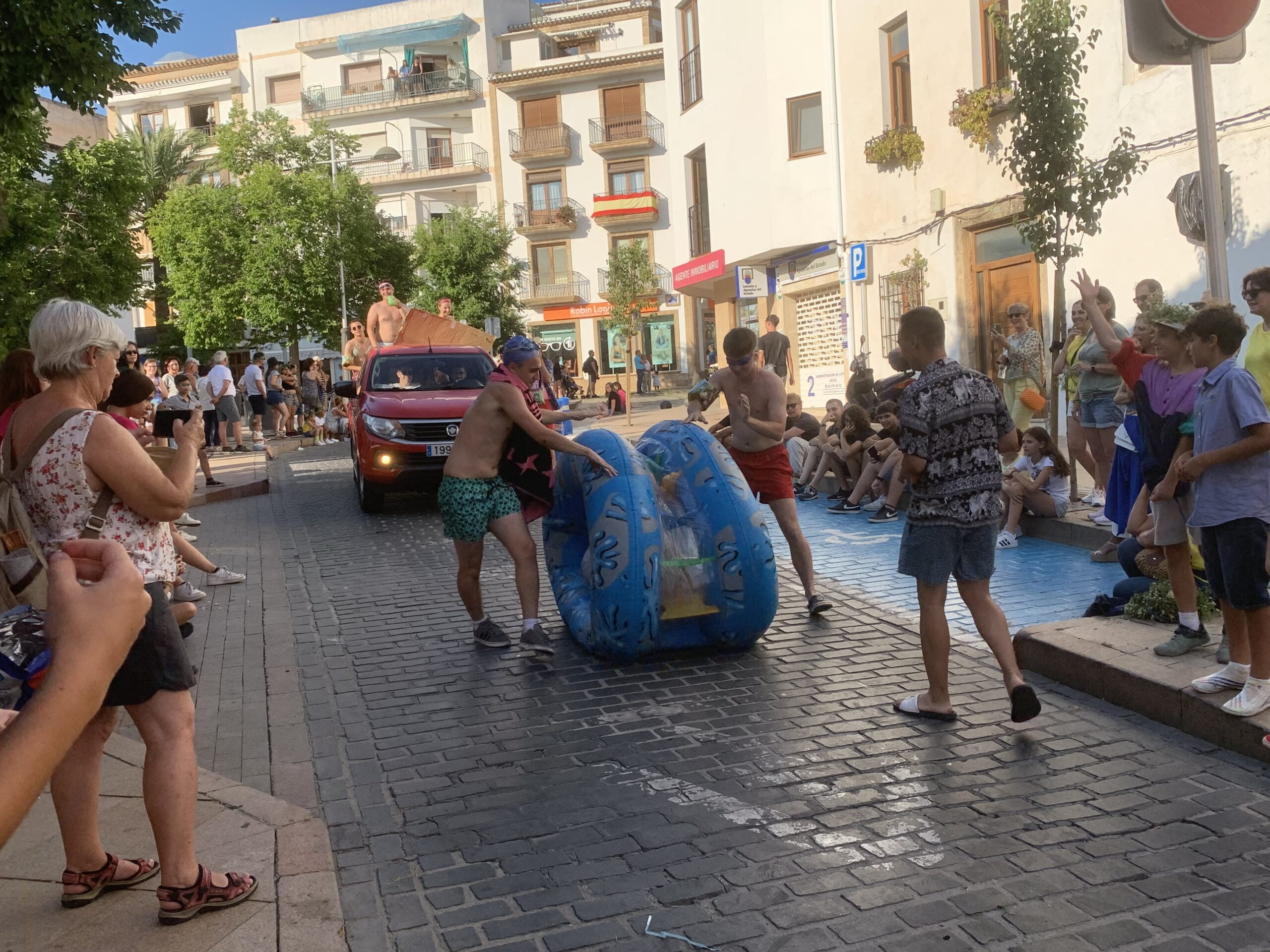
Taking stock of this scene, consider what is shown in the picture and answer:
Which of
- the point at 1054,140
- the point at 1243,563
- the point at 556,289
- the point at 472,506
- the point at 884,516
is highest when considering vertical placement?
the point at 556,289

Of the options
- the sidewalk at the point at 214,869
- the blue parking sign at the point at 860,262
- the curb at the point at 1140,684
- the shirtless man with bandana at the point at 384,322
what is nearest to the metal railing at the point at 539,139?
the blue parking sign at the point at 860,262

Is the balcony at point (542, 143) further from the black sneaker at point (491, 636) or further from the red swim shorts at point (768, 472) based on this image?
the black sneaker at point (491, 636)

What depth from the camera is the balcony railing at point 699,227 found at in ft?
114

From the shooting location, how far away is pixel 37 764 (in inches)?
57.6

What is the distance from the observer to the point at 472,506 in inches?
276

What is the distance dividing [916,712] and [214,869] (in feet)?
10.1

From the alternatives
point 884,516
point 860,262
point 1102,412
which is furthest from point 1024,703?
point 860,262

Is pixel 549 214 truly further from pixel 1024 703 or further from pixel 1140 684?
pixel 1024 703

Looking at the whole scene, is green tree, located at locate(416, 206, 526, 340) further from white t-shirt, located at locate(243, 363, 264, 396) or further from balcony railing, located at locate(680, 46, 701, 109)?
white t-shirt, located at locate(243, 363, 264, 396)

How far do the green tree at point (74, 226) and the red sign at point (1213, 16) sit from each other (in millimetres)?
17325

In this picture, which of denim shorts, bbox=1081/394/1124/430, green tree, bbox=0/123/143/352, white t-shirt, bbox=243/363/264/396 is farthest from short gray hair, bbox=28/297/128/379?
white t-shirt, bbox=243/363/264/396

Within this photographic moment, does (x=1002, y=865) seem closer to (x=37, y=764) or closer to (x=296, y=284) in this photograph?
(x=37, y=764)

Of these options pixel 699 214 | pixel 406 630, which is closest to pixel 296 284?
pixel 699 214

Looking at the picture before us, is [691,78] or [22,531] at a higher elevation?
[691,78]
